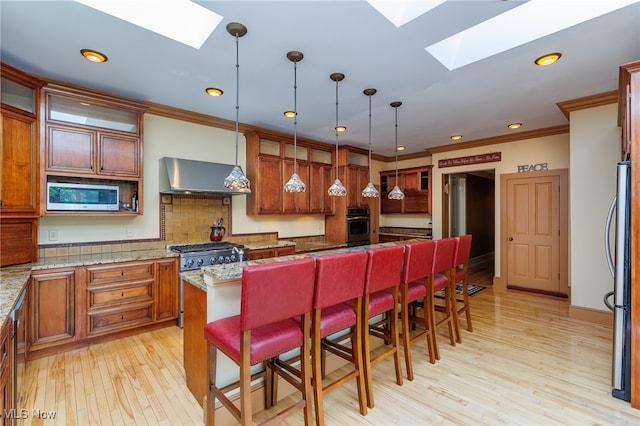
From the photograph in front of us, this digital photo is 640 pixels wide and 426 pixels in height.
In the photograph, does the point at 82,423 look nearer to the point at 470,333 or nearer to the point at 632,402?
the point at 470,333

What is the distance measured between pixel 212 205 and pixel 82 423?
8.97 ft

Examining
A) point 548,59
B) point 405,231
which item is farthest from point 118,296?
point 405,231

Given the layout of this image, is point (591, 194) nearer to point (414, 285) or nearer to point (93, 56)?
point (414, 285)

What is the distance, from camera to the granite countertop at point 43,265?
Answer: 1.73 m

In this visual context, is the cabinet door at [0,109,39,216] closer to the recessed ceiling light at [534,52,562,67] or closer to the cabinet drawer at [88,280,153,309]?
the cabinet drawer at [88,280,153,309]

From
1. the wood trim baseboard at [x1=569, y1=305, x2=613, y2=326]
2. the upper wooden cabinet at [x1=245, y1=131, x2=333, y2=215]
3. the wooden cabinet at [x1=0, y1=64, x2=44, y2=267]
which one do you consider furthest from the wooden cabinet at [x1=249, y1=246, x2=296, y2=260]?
the wood trim baseboard at [x1=569, y1=305, x2=613, y2=326]

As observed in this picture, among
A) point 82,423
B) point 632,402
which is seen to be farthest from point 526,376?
point 82,423

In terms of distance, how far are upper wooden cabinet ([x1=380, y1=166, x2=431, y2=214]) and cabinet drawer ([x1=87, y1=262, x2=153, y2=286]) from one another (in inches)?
193

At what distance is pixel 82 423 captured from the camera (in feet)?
6.08

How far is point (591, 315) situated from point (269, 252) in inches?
162

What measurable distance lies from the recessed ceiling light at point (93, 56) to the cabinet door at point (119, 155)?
85 cm

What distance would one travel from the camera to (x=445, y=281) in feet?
9.67

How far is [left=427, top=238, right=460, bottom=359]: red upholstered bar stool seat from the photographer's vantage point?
8.71 feet

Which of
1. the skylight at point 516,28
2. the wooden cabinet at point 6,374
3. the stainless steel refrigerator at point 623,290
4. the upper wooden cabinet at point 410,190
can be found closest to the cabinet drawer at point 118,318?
the wooden cabinet at point 6,374
